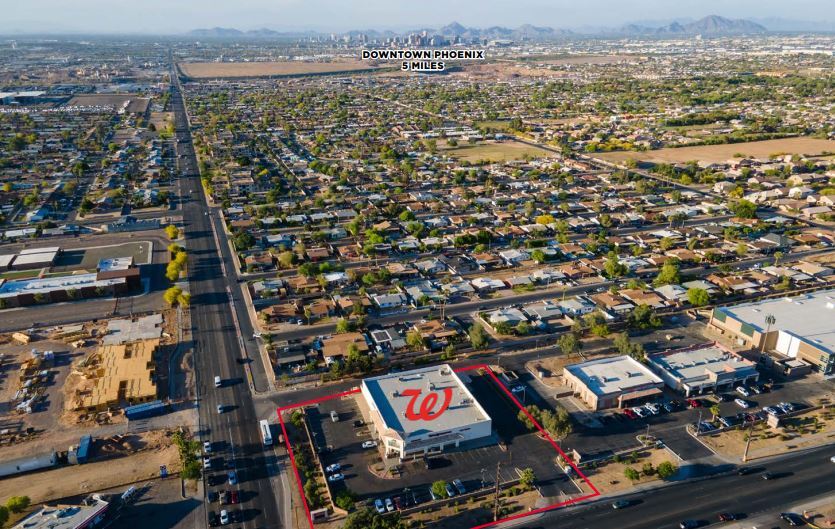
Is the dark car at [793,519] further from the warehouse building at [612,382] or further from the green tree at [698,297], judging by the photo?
the green tree at [698,297]

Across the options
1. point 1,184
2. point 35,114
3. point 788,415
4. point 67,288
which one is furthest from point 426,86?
point 788,415

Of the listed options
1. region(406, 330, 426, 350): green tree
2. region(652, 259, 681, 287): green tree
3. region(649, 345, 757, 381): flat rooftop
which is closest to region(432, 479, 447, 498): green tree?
region(406, 330, 426, 350): green tree

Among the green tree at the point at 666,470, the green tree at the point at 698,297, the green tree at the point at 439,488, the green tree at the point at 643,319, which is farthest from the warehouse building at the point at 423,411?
the green tree at the point at 698,297

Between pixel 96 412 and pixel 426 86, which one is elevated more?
pixel 426 86

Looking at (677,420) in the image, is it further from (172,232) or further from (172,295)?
(172,232)

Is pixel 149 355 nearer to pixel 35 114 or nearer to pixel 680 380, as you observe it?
pixel 680 380

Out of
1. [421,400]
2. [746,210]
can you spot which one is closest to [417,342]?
[421,400]
